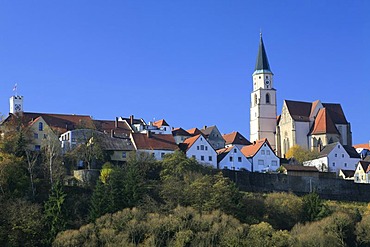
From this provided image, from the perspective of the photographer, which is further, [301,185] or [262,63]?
[262,63]

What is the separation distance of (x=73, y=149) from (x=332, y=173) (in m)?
31.0

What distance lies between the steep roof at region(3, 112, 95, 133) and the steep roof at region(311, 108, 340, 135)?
111 ft

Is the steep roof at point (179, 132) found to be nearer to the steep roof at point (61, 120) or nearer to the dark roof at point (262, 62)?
the steep roof at point (61, 120)

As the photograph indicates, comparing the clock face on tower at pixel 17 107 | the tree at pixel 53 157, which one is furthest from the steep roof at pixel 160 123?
the tree at pixel 53 157

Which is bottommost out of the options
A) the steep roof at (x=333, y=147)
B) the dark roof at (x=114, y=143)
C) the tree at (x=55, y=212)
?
the tree at (x=55, y=212)

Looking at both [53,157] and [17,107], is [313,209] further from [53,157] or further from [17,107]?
[17,107]

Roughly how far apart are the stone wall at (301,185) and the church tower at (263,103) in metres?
34.0

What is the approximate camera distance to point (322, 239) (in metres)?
62.2

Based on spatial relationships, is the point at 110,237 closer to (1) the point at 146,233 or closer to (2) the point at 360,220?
(1) the point at 146,233

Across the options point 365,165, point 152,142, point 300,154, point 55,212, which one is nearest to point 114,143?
point 152,142

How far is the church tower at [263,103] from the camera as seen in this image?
117125 millimetres

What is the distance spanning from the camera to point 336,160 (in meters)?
96.9

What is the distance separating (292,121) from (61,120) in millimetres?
36511

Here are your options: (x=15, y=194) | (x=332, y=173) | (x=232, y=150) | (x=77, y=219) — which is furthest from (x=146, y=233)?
(x=332, y=173)
